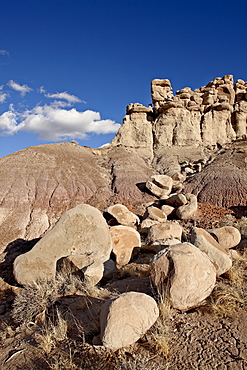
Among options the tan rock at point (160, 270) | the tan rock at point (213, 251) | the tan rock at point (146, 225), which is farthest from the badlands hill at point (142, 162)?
the tan rock at point (160, 270)

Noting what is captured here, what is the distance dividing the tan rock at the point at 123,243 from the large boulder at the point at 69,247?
372 millimetres

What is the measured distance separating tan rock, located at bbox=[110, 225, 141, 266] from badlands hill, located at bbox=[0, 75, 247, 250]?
5.05 meters

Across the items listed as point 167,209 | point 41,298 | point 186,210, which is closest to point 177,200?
point 167,209

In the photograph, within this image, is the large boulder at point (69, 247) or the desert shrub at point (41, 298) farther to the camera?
the large boulder at point (69, 247)

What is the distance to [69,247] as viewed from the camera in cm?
671

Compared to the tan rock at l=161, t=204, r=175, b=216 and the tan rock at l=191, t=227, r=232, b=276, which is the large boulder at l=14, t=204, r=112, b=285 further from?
the tan rock at l=161, t=204, r=175, b=216

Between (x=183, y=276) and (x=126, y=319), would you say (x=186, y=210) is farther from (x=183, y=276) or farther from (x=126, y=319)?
(x=126, y=319)

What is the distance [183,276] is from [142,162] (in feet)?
54.1

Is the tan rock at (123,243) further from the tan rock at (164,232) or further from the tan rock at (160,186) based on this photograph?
the tan rock at (160,186)

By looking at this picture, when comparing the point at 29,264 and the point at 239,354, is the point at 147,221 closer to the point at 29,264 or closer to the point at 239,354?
the point at 29,264

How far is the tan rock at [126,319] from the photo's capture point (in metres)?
2.94

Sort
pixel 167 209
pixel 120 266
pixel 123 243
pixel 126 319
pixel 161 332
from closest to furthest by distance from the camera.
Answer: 1. pixel 126 319
2. pixel 161 332
3. pixel 120 266
4. pixel 123 243
5. pixel 167 209

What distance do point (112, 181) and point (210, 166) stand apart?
7054mm

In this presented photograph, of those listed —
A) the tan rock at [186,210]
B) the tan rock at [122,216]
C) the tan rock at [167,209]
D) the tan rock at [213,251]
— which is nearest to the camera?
the tan rock at [213,251]
